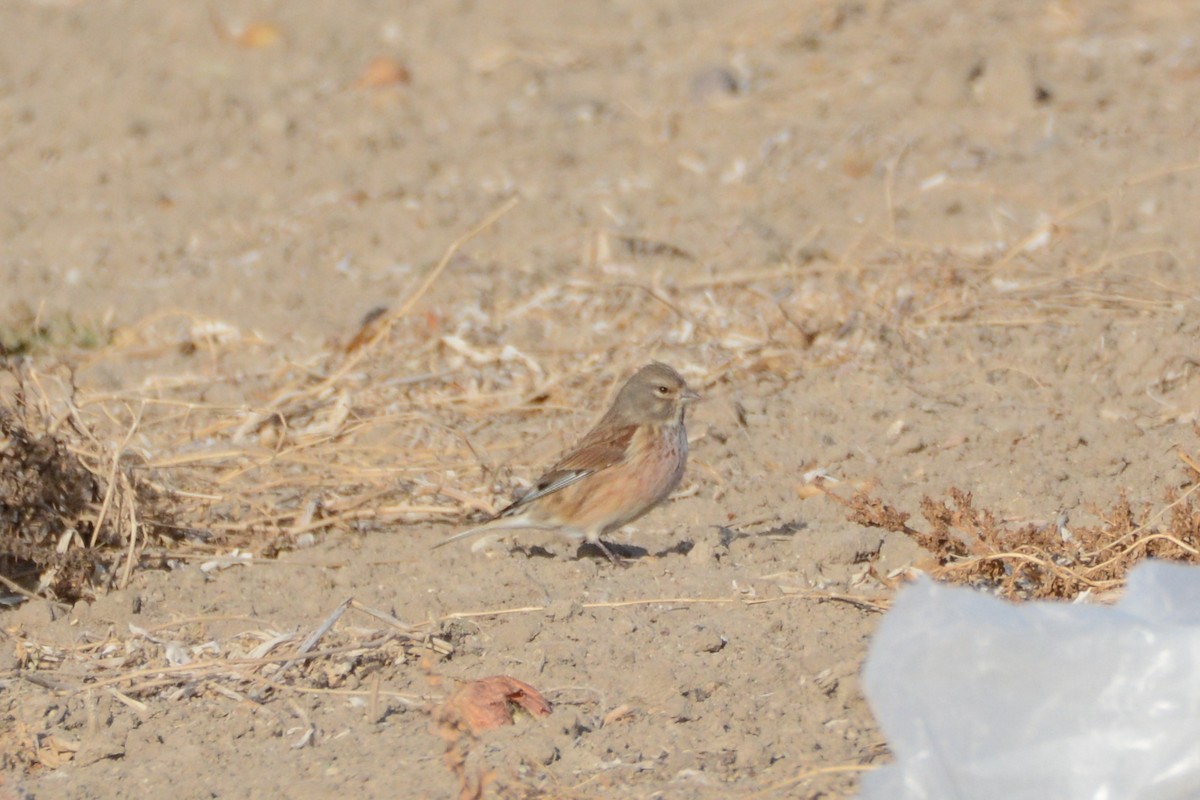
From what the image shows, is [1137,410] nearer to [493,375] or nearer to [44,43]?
[493,375]

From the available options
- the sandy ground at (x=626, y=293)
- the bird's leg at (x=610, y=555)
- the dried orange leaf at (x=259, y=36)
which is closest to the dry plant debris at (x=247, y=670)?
the sandy ground at (x=626, y=293)

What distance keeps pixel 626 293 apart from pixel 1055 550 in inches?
152

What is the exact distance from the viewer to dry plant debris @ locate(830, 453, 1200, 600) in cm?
432

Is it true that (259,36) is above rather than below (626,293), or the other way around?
above

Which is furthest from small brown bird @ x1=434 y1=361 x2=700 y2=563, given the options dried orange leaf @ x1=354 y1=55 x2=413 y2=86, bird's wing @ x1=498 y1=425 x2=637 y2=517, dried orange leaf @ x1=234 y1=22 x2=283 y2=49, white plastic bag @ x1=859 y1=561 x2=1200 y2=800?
dried orange leaf @ x1=234 y1=22 x2=283 y2=49

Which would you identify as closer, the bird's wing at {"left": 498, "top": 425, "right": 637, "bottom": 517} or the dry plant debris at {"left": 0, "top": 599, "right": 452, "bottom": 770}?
the dry plant debris at {"left": 0, "top": 599, "right": 452, "bottom": 770}

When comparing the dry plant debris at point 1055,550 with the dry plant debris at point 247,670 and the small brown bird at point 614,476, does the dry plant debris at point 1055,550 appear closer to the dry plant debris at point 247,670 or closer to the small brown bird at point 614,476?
the small brown bird at point 614,476

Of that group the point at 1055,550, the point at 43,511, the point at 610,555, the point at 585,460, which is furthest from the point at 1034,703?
the point at 43,511

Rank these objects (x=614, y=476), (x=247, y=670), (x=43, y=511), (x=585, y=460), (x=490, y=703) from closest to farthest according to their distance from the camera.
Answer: (x=490, y=703), (x=247, y=670), (x=43, y=511), (x=614, y=476), (x=585, y=460)

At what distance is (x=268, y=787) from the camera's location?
13.1ft

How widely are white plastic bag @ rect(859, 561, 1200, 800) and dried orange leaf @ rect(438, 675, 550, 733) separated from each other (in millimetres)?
1268

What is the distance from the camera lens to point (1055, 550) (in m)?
4.40

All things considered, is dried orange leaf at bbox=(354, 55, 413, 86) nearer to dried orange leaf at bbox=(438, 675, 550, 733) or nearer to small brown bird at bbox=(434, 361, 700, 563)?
small brown bird at bbox=(434, 361, 700, 563)

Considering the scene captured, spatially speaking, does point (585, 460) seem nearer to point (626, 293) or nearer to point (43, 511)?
point (43, 511)
